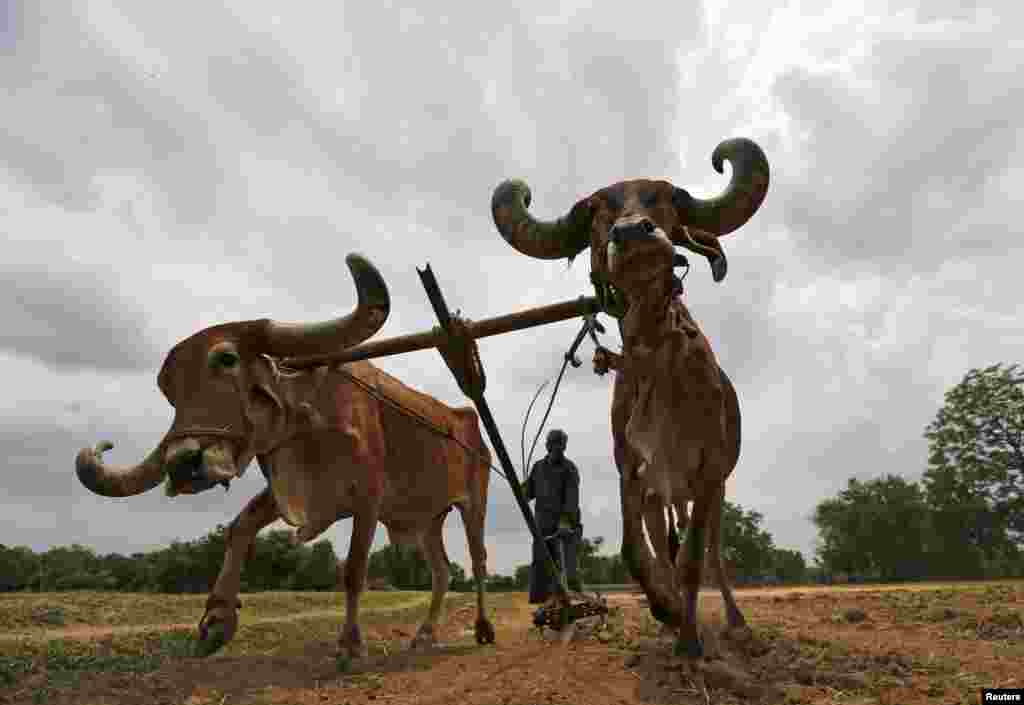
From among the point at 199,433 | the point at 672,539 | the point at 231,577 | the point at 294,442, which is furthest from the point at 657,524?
the point at 199,433

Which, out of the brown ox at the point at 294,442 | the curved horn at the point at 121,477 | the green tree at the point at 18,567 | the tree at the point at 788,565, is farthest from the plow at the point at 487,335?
the tree at the point at 788,565

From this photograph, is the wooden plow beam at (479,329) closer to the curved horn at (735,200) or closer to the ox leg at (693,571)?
the curved horn at (735,200)

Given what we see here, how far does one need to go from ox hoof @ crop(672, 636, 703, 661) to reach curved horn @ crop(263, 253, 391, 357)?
315cm

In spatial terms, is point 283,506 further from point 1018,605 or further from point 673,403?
point 1018,605

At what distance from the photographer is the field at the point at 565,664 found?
442 centimetres

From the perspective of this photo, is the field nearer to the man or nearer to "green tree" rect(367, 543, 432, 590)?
the man

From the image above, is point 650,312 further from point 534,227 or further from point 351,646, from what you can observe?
point 351,646

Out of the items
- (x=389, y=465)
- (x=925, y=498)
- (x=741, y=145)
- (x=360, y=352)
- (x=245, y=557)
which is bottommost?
(x=245, y=557)

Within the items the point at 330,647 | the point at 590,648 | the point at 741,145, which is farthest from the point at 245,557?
the point at 741,145

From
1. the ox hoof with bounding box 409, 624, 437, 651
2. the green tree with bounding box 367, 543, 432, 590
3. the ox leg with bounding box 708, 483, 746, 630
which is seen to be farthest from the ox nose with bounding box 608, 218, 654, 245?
the green tree with bounding box 367, 543, 432, 590

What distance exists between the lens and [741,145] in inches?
192

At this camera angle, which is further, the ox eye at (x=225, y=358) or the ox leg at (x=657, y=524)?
the ox leg at (x=657, y=524)

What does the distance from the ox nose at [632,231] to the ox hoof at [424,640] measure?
5024 millimetres

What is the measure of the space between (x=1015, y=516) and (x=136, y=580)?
108ft
